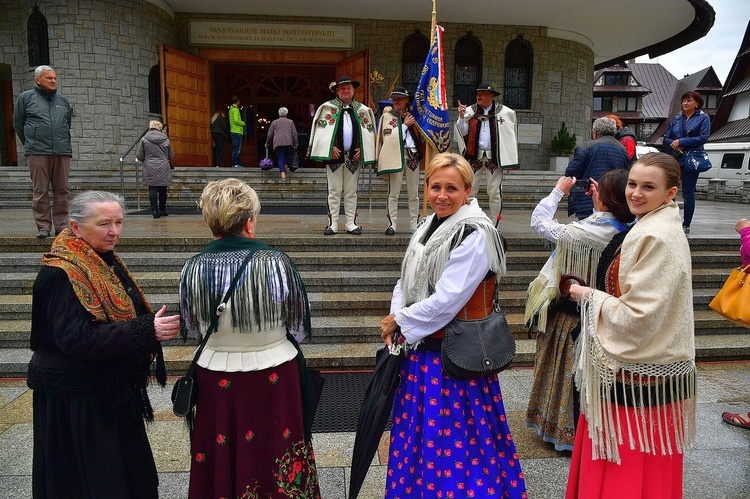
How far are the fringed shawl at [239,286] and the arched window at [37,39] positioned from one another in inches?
511

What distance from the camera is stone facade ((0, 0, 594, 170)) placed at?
11852 millimetres

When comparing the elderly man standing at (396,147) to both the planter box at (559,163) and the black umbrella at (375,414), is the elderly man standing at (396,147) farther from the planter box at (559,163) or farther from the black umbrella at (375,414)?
the planter box at (559,163)

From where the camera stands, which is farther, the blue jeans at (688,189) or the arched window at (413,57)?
the arched window at (413,57)

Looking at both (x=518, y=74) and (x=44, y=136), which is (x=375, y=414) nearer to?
(x=44, y=136)

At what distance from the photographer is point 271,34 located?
1376 cm

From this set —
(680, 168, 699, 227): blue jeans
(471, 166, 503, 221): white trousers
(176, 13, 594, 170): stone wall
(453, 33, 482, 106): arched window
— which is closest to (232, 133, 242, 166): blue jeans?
(176, 13, 594, 170): stone wall

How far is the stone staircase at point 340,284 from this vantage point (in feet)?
14.8

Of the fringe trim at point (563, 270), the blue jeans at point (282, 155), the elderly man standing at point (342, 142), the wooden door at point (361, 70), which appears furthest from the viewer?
the wooden door at point (361, 70)

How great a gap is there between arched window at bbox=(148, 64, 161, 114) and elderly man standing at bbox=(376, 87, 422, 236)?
8.73 meters

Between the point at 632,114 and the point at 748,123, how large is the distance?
18.9 meters

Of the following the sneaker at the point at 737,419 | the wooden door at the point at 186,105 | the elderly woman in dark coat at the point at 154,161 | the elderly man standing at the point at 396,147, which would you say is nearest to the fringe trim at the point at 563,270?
the sneaker at the point at 737,419

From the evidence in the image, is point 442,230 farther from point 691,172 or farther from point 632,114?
point 632,114

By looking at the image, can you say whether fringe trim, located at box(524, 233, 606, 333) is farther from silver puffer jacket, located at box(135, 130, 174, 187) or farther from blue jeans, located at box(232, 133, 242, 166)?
blue jeans, located at box(232, 133, 242, 166)

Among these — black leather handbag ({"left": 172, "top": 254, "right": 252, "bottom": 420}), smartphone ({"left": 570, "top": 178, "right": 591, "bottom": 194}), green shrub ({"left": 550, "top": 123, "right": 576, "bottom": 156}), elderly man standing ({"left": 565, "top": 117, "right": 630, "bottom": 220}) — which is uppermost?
green shrub ({"left": 550, "top": 123, "right": 576, "bottom": 156})
